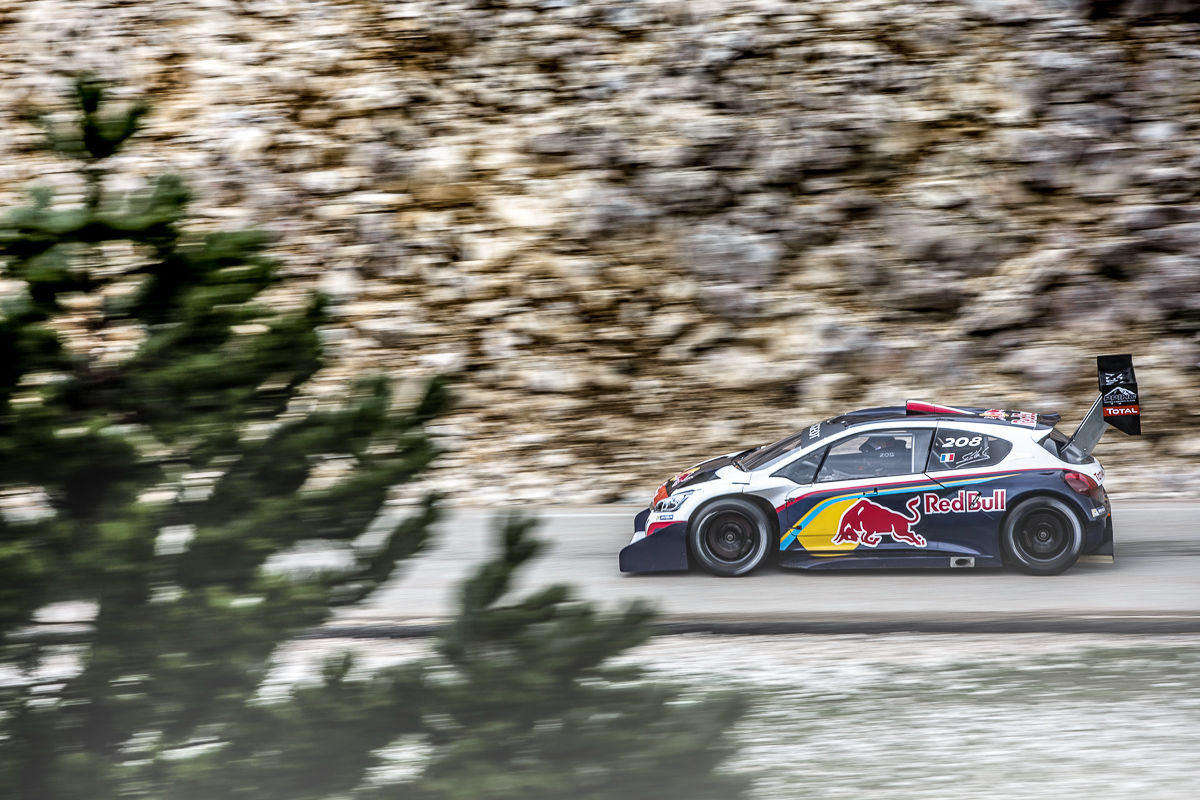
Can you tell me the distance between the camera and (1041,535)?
879cm

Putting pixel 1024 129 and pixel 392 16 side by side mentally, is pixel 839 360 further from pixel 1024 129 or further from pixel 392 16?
pixel 392 16

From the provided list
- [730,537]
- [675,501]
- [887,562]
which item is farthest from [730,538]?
[887,562]

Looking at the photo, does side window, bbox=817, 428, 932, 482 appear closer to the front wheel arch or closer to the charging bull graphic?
the charging bull graphic

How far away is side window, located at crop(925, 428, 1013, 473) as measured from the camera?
8.85m

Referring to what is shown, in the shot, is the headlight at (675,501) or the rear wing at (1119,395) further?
the rear wing at (1119,395)

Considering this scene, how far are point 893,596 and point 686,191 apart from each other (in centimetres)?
1001

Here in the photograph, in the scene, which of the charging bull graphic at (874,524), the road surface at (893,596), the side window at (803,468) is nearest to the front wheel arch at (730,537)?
the road surface at (893,596)

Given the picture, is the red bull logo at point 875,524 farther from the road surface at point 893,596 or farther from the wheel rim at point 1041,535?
the wheel rim at point 1041,535

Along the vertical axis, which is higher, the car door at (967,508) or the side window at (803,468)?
the side window at (803,468)

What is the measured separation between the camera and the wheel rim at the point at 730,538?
8992mm

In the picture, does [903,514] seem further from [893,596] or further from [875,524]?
[893,596]

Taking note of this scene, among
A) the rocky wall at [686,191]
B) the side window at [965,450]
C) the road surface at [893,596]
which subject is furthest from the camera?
the rocky wall at [686,191]

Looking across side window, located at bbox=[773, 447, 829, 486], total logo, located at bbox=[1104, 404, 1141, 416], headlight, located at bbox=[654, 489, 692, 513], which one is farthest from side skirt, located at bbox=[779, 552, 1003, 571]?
total logo, located at bbox=[1104, 404, 1141, 416]

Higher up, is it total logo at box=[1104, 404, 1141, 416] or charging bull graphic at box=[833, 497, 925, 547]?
total logo at box=[1104, 404, 1141, 416]
